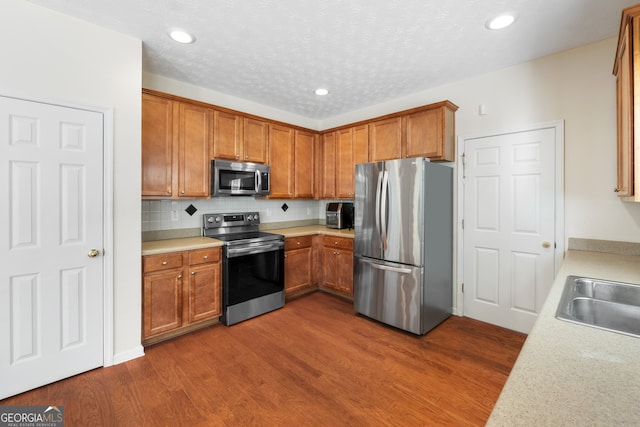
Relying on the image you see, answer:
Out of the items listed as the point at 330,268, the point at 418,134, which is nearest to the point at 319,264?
the point at 330,268

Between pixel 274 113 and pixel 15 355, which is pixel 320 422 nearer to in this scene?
pixel 15 355

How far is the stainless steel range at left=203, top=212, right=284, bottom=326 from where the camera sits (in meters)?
3.02

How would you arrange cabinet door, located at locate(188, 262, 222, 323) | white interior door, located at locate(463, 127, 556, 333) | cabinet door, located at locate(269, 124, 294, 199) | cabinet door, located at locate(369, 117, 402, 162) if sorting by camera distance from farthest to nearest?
1. cabinet door, located at locate(269, 124, 294, 199)
2. cabinet door, located at locate(369, 117, 402, 162)
3. cabinet door, located at locate(188, 262, 222, 323)
4. white interior door, located at locate(463, 127, 556, 333)

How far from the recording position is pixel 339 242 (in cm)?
380

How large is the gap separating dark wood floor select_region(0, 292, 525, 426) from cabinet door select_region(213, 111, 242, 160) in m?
1.95

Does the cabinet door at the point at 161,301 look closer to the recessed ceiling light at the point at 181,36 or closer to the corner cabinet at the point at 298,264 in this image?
the corner cabinet at the point at 298,264

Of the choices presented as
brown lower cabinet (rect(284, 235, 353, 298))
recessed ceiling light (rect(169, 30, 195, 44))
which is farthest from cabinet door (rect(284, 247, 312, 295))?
recessed ceiling light (rect(169, 30, 195, 44))

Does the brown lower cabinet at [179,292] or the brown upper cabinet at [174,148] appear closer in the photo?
the brown lower cabinet at [179,292]

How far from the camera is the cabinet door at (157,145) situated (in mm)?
2734

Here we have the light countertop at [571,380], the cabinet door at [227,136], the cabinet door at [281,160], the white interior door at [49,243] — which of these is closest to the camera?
the light countertop at [571,380]

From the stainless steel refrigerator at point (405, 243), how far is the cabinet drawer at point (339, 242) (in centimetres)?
34

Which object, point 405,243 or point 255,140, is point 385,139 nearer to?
point 405,243

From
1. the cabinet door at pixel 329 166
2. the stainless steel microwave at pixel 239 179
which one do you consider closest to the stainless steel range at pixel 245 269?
the stainless steel microwave at pixel 239 179

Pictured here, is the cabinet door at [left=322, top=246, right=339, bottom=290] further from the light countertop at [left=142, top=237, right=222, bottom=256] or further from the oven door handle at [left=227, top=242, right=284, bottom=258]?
the light countertop at [left=142, top=237, right=222, bottom=256]
